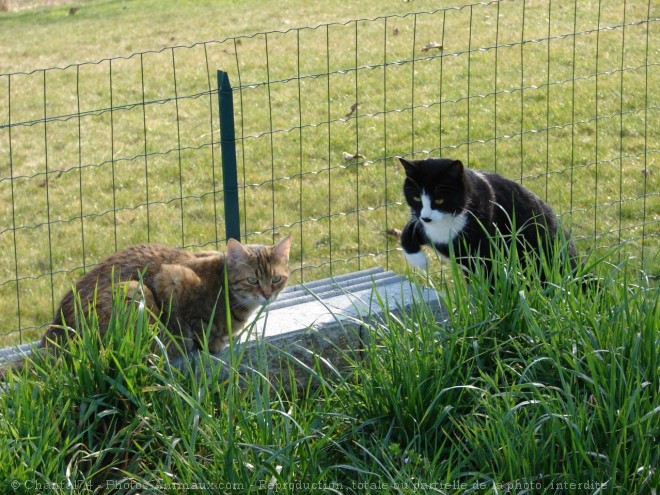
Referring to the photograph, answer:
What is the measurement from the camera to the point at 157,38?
14516 millimetres

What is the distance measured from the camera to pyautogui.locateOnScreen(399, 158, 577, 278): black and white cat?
18.2 ft

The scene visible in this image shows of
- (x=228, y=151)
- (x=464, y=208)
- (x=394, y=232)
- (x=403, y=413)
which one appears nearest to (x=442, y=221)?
(x=464, y=208)

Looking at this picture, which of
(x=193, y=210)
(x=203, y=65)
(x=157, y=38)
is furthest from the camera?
(x=157, y=38)

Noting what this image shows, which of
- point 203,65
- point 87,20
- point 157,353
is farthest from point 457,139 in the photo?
point 87,20

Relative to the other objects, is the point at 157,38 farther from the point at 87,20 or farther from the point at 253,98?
the point at 253,98

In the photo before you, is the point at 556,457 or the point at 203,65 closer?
the point at 556,457

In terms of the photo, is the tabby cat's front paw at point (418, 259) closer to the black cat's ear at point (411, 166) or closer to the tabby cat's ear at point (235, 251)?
the black cat's ear at point (411, 166)

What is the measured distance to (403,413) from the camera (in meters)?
3.86

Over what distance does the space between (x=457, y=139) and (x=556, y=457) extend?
18.8 feet

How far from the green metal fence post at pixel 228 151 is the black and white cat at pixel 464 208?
0.87m

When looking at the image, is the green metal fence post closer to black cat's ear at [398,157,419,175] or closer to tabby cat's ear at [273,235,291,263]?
tabby cat's ear at [273,235,291,263]

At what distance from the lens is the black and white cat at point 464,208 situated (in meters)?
5.56

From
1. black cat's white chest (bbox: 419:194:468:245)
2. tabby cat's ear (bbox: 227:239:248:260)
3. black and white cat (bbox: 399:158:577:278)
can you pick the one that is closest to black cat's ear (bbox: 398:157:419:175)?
black and white cat (bbox: 399:158:577:278)

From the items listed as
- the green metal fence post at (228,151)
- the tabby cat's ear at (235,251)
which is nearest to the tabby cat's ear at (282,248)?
the tabby cat's ear at (235,251)
